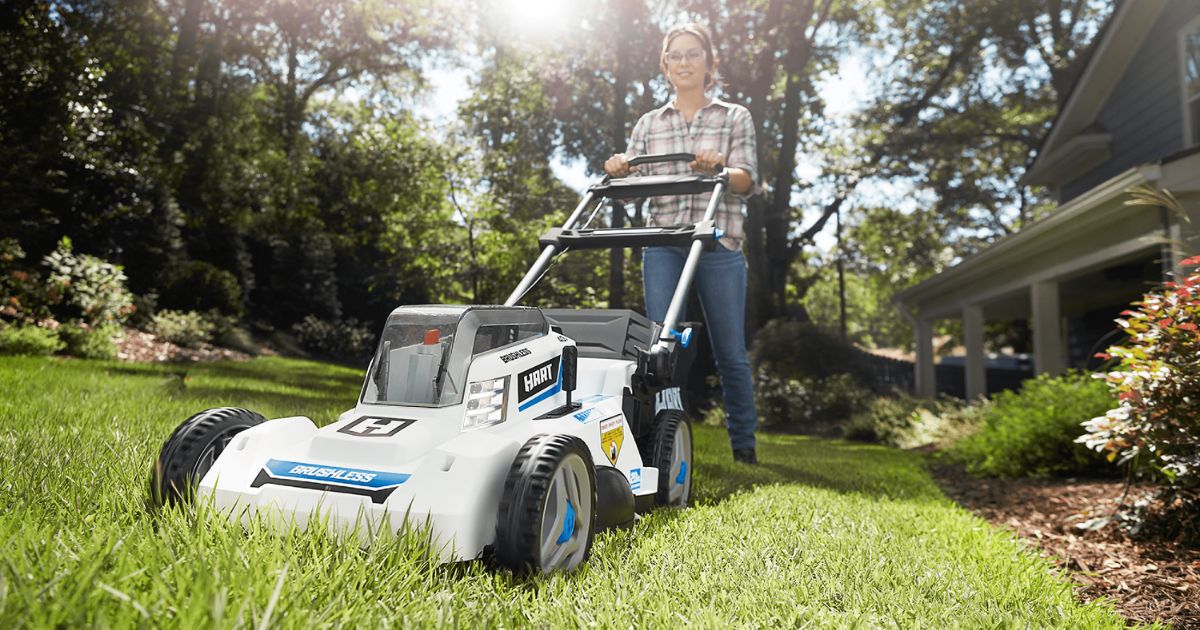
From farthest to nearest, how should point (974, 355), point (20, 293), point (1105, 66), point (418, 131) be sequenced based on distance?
point (418, 131) < point (974, 355) < point (1105, 66) < point (20, 293)

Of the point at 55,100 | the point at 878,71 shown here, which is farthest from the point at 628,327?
the point at 878,71

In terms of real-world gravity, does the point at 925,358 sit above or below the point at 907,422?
above

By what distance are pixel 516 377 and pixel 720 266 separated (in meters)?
2.25

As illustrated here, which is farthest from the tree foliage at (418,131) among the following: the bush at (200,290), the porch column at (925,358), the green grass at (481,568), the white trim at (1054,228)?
the green grass at (481,568)

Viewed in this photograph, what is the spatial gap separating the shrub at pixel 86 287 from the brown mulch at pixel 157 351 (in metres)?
0.46

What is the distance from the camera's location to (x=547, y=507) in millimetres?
2371

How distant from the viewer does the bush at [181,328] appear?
15297mm

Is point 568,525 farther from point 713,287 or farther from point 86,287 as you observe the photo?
point 86,287

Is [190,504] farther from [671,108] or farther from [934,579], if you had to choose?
[671,108]

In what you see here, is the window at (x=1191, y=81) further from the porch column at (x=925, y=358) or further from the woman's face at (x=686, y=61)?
the woman's face at (x=686, y=61)

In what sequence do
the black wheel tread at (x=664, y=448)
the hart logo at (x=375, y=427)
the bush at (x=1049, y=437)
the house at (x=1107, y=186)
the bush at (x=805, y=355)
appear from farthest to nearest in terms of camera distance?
the bush at (x=805, y=355) < the house at (x=1107, y=186) < the bush at (x=1049, y=437) < the black wheel tread at (x=664, y=448) < the hart logo at (x=375, y=427)

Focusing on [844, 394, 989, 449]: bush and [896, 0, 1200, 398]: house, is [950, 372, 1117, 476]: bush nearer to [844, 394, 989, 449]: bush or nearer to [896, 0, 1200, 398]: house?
[896, 0, 1200, 398]: house

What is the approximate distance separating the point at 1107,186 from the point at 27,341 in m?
12.2

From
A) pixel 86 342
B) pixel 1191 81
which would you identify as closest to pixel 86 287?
pixel 86 342
